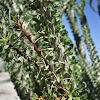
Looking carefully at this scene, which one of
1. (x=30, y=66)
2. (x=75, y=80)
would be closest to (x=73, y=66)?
(x=75, y=80)

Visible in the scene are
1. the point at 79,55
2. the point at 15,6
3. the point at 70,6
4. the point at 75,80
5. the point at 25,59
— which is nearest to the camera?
the point at 25,59

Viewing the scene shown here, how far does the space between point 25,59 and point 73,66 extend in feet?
1.23

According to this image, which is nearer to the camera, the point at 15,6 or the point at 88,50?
the point at 15,6

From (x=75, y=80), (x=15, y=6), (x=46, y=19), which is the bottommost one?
(x=75, y=80)

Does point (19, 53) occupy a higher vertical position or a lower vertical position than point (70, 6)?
lower

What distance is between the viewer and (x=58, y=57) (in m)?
0.82

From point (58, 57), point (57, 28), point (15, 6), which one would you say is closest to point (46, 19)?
point (57, 28)

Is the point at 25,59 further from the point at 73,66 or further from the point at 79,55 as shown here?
the point at 79,55

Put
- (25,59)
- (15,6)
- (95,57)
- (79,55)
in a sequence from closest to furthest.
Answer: (25,59), (15,6), (95,57), (79,55)

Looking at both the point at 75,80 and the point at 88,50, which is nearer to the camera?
the point at 75,80

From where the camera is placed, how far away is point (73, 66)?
0.84 metres

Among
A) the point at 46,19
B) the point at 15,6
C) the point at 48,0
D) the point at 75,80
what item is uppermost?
the point at 15,6

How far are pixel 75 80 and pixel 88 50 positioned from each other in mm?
1705

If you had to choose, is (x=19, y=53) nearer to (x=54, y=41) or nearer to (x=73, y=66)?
(x=54, y=41)
